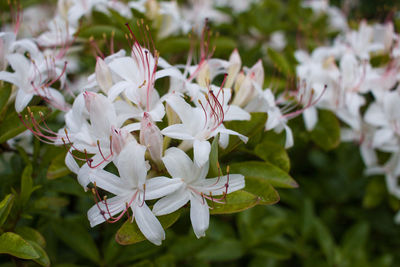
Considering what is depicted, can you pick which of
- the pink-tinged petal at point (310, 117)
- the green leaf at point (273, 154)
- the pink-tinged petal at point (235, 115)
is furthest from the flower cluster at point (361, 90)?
the pink-tinged petal at point (235, 115)

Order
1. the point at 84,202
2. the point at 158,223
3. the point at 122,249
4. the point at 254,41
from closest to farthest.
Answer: the point at 158,223 < the point at 122,249 < the point at 84,202 < the point at 254,41

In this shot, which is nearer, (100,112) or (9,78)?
(100,112)

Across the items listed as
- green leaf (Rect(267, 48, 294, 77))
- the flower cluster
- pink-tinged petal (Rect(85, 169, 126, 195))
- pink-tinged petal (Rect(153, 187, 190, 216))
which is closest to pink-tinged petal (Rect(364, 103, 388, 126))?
the flower cluster

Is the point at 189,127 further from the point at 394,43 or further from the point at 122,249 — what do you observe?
the point at 394,43

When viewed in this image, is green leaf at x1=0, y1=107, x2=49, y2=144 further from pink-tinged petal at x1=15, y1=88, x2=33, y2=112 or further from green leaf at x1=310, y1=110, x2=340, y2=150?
green leaf at x1=310, y1=110, x2=340, y2=150

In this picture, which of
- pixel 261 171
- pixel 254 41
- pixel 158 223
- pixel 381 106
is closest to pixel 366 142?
pixel 381 106

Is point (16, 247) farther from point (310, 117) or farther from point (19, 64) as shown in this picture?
point (310, 117)

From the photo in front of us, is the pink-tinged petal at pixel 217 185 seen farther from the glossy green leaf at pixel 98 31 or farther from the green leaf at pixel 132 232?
the glossy green leaf at pixel 98 31

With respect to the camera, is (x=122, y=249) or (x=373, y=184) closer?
(x=122, y=249)

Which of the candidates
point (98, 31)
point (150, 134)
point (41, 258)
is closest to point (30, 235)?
point (41, 258)
